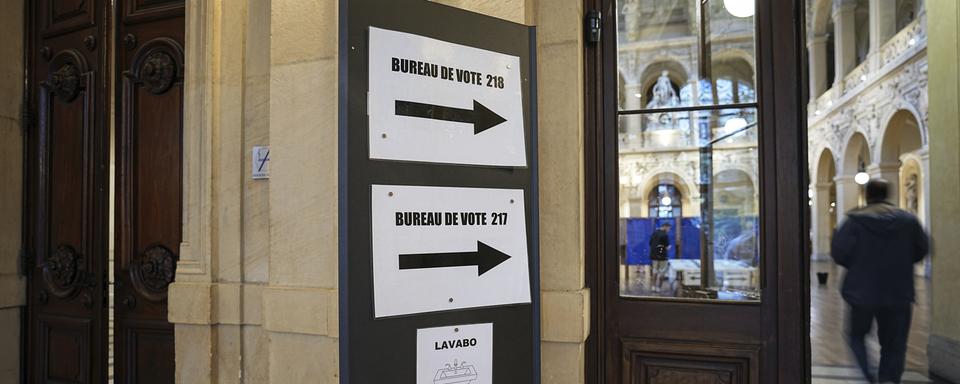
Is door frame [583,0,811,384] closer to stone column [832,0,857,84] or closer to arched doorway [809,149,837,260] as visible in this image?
stone column [832,0,857,84]

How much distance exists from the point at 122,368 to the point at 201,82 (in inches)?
76.5

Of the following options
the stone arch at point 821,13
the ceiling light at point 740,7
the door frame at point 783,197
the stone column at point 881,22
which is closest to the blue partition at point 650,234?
the door frame at point 783,197

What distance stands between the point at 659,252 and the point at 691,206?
30 cm

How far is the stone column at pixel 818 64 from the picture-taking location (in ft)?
74.3

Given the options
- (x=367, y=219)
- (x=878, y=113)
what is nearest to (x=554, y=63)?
(x=367, y=219)

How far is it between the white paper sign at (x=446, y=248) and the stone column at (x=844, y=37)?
2299 centimetres

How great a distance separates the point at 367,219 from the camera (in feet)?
5.52

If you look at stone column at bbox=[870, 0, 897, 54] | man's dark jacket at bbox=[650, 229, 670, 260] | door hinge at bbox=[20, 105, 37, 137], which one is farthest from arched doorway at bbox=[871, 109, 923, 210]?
door hinge at bbox=[20, 105, 37, 137]

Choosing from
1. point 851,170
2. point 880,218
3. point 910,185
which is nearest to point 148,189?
point 880,218

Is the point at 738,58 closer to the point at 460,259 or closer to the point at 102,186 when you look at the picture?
the point at 460,259

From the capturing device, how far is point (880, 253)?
4473mm

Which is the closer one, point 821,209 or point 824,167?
point 821,209

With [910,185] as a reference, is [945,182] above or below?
below

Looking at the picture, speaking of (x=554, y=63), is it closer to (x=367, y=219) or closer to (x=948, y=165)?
(x=367, y=219)
